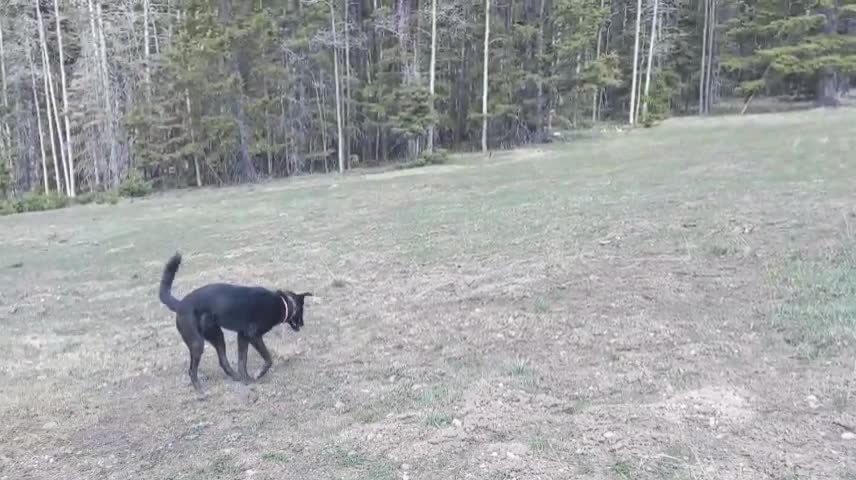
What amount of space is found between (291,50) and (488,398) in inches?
821

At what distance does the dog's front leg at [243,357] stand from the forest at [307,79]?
16973 millimetres

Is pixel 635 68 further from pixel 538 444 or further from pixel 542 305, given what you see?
pixel 538 444

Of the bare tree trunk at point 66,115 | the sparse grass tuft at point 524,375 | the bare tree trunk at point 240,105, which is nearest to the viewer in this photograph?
the sparse grass tuft at point 524,375

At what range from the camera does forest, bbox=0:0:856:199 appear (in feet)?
72.1

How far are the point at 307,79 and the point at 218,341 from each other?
21291mm

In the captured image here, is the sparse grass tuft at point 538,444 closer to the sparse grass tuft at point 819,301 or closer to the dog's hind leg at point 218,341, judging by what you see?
the sparse grass tuft at point 819,301

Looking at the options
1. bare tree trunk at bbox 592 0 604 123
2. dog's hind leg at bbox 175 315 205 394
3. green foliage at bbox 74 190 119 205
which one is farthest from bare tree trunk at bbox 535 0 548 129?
dog's hind leg at bbox 175 315 205 394

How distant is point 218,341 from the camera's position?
438 centimetres

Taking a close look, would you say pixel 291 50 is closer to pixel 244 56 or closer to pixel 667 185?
pixel 244 56

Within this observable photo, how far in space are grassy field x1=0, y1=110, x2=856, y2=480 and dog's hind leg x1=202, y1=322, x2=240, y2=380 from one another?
8 centimetres

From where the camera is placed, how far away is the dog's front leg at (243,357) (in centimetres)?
432

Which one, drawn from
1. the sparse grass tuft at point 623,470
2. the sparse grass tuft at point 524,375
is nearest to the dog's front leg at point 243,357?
the sparse grass tuft at point 524,375

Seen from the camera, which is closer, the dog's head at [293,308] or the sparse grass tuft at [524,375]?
the sparse grass tuft at [524,375]

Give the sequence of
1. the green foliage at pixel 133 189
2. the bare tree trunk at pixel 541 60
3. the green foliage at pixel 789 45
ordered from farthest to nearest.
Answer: the green foliage at pixel 789 45 → the bare tree trunk at pixel 541 60 → the green foliage at pixel 133 189
